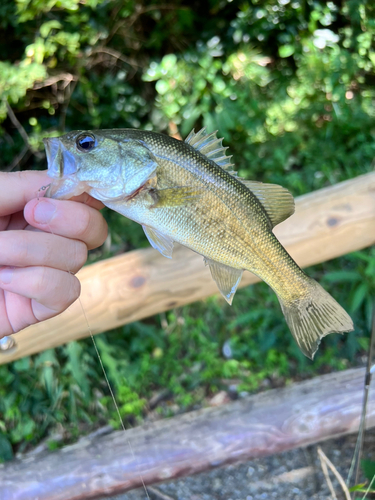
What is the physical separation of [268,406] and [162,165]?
1.75 meters

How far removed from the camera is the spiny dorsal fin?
0.96 metres

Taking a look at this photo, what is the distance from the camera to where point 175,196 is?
0.95 meters

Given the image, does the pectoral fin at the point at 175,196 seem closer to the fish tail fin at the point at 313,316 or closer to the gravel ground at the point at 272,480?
the fish tail fin at the point at 313,316

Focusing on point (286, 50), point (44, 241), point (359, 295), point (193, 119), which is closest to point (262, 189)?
point (44, 241)

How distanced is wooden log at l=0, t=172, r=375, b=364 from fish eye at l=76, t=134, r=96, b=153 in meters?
1.33

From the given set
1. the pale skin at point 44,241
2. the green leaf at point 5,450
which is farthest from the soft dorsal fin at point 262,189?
the green leaf at point 5,450

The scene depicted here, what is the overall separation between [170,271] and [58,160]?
4.61 ft

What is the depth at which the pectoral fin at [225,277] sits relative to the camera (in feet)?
3.27

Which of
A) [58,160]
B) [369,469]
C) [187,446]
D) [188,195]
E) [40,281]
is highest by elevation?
[58,160]

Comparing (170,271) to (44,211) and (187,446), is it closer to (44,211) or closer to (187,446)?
(187,446)

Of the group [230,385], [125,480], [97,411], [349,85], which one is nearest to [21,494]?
[125,480]

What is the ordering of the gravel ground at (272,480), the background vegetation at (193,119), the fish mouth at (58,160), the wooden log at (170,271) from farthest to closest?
the background vegetation at (193,119) → the gravel ground at (272,480) → the wooden log at (170,271) → the fish mouth at (58,160)

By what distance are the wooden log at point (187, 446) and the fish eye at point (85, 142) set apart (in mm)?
1683

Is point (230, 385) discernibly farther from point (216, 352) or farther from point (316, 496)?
point (316, 496)
